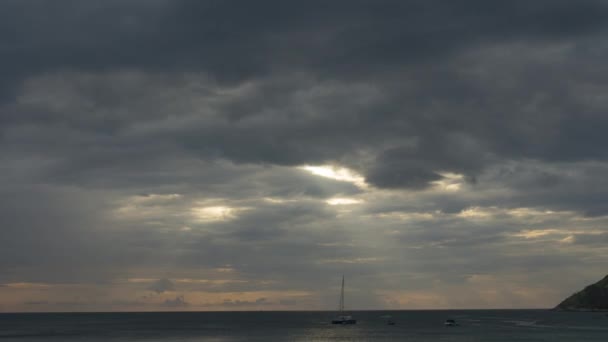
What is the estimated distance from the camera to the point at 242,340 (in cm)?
19425

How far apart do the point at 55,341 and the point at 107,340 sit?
15793 mm

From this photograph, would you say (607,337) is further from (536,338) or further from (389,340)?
(389,340)

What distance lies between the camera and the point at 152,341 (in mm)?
190500

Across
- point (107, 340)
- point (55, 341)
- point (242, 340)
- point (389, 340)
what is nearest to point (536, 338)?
point (389, 340)

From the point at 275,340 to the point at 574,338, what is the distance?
88.1 meters

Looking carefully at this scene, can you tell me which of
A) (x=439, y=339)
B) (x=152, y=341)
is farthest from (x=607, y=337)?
(x=152, y=341)

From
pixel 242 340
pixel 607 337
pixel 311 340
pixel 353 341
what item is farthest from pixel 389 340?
pixel 607 337

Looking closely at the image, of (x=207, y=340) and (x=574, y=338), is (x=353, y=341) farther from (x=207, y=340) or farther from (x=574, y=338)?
(x=574, y=338)

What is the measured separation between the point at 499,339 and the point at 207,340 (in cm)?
8743

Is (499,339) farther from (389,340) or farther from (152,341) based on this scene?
(152,341)

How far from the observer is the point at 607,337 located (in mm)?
190375

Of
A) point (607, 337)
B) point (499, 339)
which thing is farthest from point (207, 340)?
point (607, 337)

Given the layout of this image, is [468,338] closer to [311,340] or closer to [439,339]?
[439,339]

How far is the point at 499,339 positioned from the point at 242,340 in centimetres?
7687
